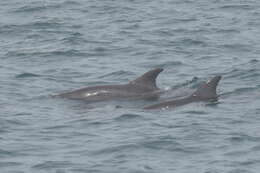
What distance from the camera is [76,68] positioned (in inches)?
1038

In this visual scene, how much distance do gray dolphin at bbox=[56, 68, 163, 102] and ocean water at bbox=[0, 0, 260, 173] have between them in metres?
0.54

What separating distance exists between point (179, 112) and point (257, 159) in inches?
165

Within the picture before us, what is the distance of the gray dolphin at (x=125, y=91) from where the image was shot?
75.2 feet

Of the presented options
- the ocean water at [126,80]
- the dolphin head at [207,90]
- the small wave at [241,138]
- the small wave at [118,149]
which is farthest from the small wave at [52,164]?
the dolphin head at [207,90]

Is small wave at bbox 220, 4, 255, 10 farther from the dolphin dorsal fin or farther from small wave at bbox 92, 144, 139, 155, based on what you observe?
small wave at bbox 92, 144, 139, 155

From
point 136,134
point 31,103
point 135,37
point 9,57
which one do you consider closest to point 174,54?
point 135,37

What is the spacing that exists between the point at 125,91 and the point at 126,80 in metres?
2.11

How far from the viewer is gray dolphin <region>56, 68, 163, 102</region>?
22933mm

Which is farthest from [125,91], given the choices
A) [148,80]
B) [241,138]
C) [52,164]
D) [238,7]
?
[238,7]

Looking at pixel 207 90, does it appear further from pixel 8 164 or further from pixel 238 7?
pixel 238 7

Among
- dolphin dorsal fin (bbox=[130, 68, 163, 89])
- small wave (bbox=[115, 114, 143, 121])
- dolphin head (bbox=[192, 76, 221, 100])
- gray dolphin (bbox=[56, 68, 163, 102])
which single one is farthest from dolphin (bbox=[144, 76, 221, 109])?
small wave (bbox=[115, 114, 143, 121])

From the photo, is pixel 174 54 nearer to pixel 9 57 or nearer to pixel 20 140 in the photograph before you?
pixel 9 57

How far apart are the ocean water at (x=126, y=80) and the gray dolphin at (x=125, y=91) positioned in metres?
0.54

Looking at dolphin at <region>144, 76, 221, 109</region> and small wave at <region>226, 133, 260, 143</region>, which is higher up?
small wave at <region>226, 133, 260, 143</region>
